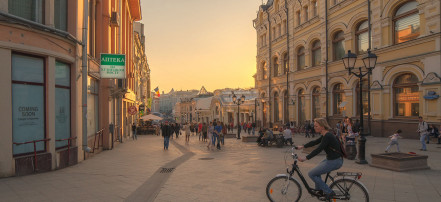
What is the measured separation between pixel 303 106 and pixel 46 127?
2680 centimetres

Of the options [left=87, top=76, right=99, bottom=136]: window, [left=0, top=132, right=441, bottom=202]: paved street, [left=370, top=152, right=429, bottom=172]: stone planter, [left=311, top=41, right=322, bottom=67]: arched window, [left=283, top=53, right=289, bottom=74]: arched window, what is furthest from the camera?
[left=283, top=53, right=289, bottom=74]: arched window

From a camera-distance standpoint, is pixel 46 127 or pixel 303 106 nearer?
pixel 46 127

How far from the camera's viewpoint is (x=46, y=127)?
31.8ft

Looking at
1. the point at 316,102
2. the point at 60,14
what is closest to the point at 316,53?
the point at 316,102

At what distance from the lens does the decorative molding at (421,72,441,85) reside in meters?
17.1

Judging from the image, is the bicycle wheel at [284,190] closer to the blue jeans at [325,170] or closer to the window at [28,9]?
the blue jeans at [325,170]

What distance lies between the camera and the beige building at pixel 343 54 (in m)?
18.2

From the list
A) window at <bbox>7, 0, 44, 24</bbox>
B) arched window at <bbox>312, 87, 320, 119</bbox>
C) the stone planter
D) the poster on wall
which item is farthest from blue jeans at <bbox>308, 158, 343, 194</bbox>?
arched window at <bbox>312, 87, 320, 119</bbox>

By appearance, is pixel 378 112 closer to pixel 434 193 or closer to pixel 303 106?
pixel 303 106

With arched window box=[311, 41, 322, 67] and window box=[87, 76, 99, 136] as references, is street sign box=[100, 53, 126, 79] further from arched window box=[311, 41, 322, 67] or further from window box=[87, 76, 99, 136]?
arched window box=[311, 41, 322, 67]

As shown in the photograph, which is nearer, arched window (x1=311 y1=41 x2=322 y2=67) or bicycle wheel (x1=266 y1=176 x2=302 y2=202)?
bicycle wheel (x1=266 y1=176 x2=302 y2=202)

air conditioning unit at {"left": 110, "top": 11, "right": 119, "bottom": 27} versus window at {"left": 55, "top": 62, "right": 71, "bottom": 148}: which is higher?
air conditioning unit at {"left": 110, "top": 11, "right": 119, "bottom": 27}

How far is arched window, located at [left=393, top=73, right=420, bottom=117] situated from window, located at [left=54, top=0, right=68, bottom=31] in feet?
65.0

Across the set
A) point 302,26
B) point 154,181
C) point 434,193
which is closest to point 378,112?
point 302,26
